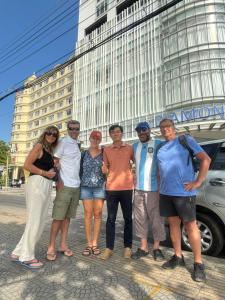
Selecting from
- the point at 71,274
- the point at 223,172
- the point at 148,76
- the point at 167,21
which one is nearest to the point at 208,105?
the point at 148,76

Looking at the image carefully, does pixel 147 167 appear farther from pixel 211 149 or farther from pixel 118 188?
pixel 211 149

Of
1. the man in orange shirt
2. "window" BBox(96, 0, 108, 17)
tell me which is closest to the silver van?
the man in orange shirt

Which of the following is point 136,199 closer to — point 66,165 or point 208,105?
point 66,165

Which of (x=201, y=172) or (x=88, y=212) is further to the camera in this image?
(x=88, y=212)

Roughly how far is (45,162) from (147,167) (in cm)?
144

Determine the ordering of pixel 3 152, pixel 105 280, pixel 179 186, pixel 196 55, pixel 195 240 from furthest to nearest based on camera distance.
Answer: pixel 3 152
pixel 196 55
pixel 179 186
pixel 195 240
pixel 105 280

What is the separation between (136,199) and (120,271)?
3.52ft

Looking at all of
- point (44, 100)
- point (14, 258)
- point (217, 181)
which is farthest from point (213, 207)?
point (44, 100)

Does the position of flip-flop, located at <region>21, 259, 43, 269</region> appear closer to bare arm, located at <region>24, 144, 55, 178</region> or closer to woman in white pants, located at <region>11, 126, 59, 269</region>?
woman in white pants, located at <region>11, 126, 59, 269</region>

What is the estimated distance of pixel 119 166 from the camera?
13.6ft

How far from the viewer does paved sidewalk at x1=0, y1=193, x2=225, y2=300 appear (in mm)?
2846

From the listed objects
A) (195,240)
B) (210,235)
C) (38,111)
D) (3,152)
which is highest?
(38,111)

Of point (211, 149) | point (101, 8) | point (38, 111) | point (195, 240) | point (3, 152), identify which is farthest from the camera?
point (38, 111)

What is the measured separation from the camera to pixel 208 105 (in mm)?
27109
